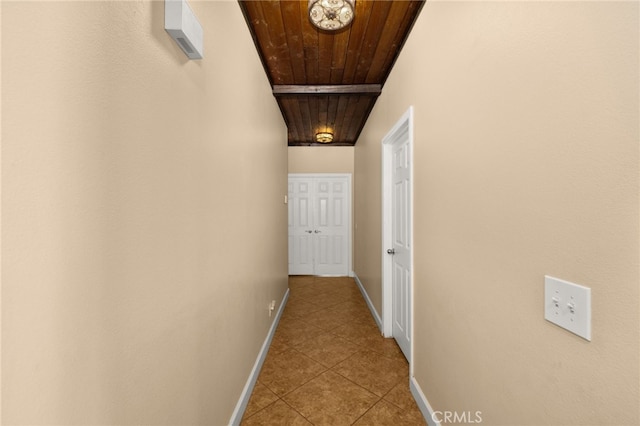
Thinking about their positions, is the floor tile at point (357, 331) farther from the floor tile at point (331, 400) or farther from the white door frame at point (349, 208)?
the white door frame at point (349, 208)

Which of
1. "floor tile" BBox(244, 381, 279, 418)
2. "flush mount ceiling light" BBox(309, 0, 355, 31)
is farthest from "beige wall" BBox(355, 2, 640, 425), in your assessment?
"floor tile" BBox(244, 381, 279, 418)

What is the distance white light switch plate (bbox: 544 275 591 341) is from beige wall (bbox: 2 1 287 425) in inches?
47.7

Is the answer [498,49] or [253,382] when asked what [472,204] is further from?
[253,382]

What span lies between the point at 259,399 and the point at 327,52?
2.73 metres

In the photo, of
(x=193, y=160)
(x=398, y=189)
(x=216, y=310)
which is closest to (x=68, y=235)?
(x=193, y=160)

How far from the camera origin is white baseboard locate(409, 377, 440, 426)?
1.58m

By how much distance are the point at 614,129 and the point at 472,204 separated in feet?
1.95

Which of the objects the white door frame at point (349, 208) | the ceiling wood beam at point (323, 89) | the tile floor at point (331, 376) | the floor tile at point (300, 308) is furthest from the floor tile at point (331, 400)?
the white door frame at point (349, 208)

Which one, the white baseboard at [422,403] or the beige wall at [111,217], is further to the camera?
the white baseboard at [422,403]

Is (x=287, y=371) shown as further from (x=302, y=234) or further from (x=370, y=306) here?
(x=302, y=234)

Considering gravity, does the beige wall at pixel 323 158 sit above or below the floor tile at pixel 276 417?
above

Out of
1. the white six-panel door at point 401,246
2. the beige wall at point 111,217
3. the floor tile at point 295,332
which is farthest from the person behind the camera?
the floor tile at point 295,332

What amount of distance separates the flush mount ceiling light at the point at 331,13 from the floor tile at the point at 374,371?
259cm

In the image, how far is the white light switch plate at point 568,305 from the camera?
2.32 feet
